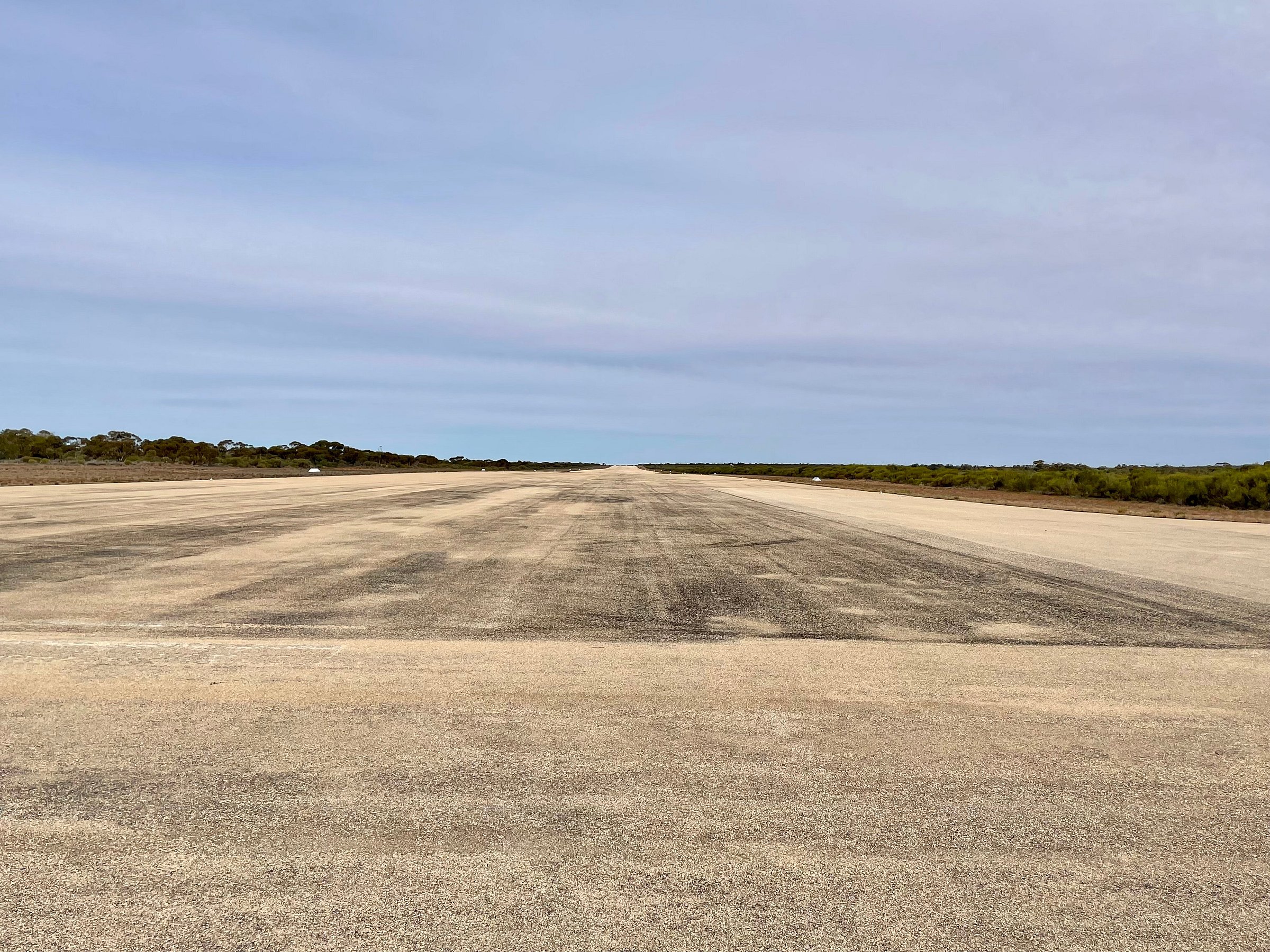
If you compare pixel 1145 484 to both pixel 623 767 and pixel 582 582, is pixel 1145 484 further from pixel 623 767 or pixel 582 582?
pixel 623 767

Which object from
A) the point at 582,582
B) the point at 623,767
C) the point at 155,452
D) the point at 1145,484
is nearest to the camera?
the point at 623,767

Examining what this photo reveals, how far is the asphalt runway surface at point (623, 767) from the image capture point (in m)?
2.55

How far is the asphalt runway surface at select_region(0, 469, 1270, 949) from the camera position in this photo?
2.55m

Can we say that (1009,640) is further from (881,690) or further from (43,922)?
(43,922)

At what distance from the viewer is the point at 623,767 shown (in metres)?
3.79

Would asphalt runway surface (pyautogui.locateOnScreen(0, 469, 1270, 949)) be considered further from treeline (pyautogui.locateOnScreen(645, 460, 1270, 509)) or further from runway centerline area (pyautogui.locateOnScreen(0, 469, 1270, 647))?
treeline (pyautogui.locateOnScreen(645, 460, 1270, 509))

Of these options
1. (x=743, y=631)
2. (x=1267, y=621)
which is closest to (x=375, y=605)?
(x=743, y=631)

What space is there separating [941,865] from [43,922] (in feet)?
10.4

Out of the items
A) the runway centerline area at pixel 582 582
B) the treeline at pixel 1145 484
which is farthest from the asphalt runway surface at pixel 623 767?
the treeline at pixel 1145 484

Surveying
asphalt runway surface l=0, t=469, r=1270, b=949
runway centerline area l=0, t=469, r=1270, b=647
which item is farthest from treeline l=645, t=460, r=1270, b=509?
asphalt runway surface l=0, t=469, r=1270, b=949

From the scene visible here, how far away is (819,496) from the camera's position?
3841 cm

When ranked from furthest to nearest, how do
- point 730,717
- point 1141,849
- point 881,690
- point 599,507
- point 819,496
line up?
point 819,496, point 599,507, point 881,690, point 730,717, point 1141,849

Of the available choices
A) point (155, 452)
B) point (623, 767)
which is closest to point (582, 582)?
point (623, 767)

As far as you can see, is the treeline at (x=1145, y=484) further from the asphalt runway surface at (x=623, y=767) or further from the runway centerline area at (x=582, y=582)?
the asphalt runway surface at (x=623, y=767)
